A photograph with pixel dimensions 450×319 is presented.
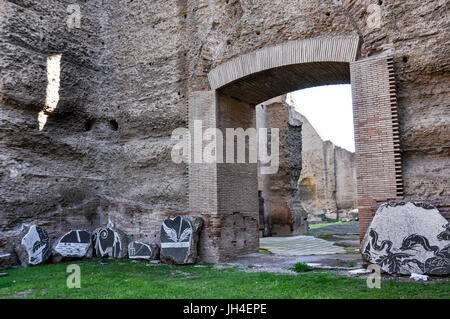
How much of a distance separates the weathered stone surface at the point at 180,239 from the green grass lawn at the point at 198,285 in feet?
1.52

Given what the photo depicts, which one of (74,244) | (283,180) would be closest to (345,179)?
(283,180)

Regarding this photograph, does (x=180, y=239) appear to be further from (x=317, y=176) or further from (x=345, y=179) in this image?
(x=345, y=179)

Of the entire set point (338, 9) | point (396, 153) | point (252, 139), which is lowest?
point (396, 153)

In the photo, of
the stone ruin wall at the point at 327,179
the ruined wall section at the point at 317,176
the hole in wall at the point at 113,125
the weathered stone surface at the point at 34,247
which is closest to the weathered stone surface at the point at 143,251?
the weathered stone surface at the point at 34,247

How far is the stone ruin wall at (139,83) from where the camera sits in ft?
17.9

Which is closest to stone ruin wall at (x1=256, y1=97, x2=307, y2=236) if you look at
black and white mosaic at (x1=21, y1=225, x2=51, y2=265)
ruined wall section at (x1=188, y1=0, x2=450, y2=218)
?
ruined wall section at (x1=188, y1=0, x2=450, y2=218)

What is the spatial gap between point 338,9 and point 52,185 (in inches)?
230

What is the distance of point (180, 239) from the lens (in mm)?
6609

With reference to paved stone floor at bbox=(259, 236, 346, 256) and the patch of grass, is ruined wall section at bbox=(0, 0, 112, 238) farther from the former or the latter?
the patch of grass

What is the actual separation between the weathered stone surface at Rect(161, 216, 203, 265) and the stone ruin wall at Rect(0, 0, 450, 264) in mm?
564

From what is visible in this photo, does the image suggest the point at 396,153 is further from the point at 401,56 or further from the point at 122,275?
the point at 122,275

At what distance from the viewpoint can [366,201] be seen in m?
5.42

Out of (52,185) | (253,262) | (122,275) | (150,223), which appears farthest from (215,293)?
(52,185)

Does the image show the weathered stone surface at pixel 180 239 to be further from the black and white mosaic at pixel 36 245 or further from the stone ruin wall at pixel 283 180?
the stone ruin wall at pixel 283 180
